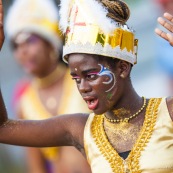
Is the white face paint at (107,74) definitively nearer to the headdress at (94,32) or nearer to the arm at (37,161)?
the headdress at (94,32)

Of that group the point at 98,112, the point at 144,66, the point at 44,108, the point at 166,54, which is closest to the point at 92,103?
the point at 98,112

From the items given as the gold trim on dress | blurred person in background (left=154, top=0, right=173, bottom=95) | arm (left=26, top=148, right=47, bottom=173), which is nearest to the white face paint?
the gold trim on dress

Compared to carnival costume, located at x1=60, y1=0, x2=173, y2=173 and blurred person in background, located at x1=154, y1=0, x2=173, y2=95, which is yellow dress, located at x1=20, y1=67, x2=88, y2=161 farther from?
carnival costume, located at x1=60, y1=0, x2=173, y2=173

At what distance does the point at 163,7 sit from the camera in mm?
8320

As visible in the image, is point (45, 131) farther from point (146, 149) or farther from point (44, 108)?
point (44, 108)

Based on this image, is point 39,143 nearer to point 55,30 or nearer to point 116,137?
point 116,137

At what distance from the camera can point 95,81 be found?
212 inches

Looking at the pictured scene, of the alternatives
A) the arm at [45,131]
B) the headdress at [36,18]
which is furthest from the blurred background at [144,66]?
the arm at [45,131]

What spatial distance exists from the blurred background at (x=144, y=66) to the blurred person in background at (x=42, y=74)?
50 cm

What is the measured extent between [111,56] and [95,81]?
0.53ft

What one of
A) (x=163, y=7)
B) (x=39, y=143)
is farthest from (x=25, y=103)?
(x=39, y=143)

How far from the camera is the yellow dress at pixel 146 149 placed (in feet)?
17.3

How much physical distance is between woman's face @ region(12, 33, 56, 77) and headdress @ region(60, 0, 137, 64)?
2833 mm

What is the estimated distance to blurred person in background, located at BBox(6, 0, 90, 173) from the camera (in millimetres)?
8164
